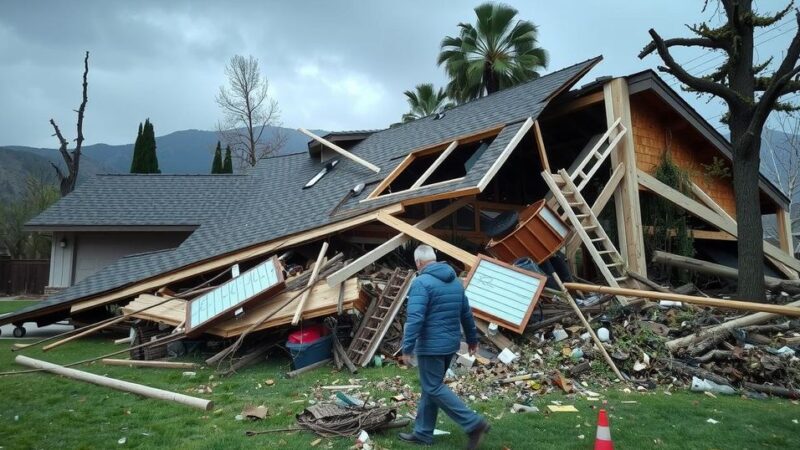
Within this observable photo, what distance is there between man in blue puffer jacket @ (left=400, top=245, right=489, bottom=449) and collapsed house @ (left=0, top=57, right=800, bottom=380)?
3.23 metres

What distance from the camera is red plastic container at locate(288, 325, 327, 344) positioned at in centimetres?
745

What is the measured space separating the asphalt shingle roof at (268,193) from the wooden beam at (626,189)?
93 cm

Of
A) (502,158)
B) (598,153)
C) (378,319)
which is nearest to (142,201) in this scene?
(378,319)

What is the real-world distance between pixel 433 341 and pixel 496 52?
2575 centimetres

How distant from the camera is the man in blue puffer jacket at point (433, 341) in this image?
13.3 feet

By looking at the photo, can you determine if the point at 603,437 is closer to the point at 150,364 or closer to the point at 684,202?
the point at 150,364

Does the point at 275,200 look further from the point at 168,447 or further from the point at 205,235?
the point at 168,447

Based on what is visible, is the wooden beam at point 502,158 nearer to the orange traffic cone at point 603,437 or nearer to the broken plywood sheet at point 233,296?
the broken plywood sheet at point 233,296

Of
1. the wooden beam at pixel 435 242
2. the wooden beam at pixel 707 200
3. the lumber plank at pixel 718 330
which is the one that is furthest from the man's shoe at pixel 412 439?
the wooden beam at pixel 707 200

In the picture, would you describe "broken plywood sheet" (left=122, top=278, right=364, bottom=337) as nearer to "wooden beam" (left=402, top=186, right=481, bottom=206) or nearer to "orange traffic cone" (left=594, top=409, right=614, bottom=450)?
"wooden beam" (left=402, top=186, right=481, bottom=206)

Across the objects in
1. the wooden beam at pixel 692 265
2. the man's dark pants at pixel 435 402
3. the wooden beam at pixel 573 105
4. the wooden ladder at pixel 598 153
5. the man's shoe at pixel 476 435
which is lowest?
the man's shoe at pixel 476 435

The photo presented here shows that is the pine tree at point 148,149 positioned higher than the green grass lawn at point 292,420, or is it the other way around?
the pine tree at point 148,149

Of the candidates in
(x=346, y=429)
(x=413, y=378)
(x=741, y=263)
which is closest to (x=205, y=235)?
(x=413, y=378)

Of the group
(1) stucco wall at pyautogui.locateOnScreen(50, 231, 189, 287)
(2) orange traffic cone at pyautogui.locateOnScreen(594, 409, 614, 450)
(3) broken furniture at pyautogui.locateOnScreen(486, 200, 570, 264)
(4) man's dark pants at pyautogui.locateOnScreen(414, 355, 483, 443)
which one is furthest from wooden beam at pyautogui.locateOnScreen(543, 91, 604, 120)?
(1) stucco wall at pyautogui.locateOnScreen(50, 231, 189, 287)
